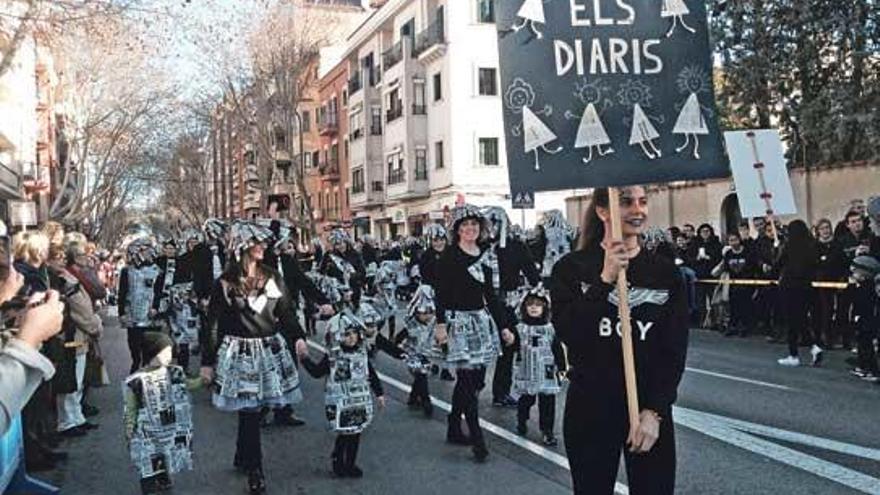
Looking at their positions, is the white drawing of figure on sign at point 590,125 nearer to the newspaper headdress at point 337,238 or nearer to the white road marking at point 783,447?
the white road marking at point 783,447

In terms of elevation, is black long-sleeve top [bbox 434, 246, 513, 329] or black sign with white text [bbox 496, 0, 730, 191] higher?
black sign with white text [bbox 496, 0, 730, 191]

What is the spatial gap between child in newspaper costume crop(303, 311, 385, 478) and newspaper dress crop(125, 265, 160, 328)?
517cm

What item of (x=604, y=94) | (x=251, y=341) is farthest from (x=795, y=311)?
(x=604, y=94)

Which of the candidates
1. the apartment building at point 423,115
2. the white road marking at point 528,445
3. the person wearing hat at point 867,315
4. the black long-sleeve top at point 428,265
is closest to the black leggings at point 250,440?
the white road marking at point 528,445

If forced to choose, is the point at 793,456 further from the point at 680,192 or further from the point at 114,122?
the point at 114,122

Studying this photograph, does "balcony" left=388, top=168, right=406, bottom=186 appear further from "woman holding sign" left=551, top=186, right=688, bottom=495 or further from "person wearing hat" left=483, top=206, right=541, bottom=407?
"woman holding sign" left=551, top=186, right=688, bottom=495

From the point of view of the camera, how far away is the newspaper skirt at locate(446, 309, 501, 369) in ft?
24.9

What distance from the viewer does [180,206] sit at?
7156 centimetres

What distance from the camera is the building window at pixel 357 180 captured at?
57.5 m

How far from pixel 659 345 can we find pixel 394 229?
5067 centimetres

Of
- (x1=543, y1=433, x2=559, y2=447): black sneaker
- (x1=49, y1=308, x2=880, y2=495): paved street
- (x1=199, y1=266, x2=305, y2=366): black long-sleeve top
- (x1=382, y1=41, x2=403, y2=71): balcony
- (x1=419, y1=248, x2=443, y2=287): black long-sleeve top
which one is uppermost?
(x1=382, y1=41, x2=403, y2=71): balcony

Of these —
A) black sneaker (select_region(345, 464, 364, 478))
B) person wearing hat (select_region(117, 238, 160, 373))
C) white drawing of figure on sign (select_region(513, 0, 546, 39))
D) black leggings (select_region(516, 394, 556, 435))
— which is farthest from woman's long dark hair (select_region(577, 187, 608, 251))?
person wearing hat (select_region(117, 238, 160, 373))

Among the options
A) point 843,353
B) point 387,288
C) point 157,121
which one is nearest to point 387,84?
point 157,121

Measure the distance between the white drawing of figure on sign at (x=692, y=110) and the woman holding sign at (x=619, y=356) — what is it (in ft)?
1.16
